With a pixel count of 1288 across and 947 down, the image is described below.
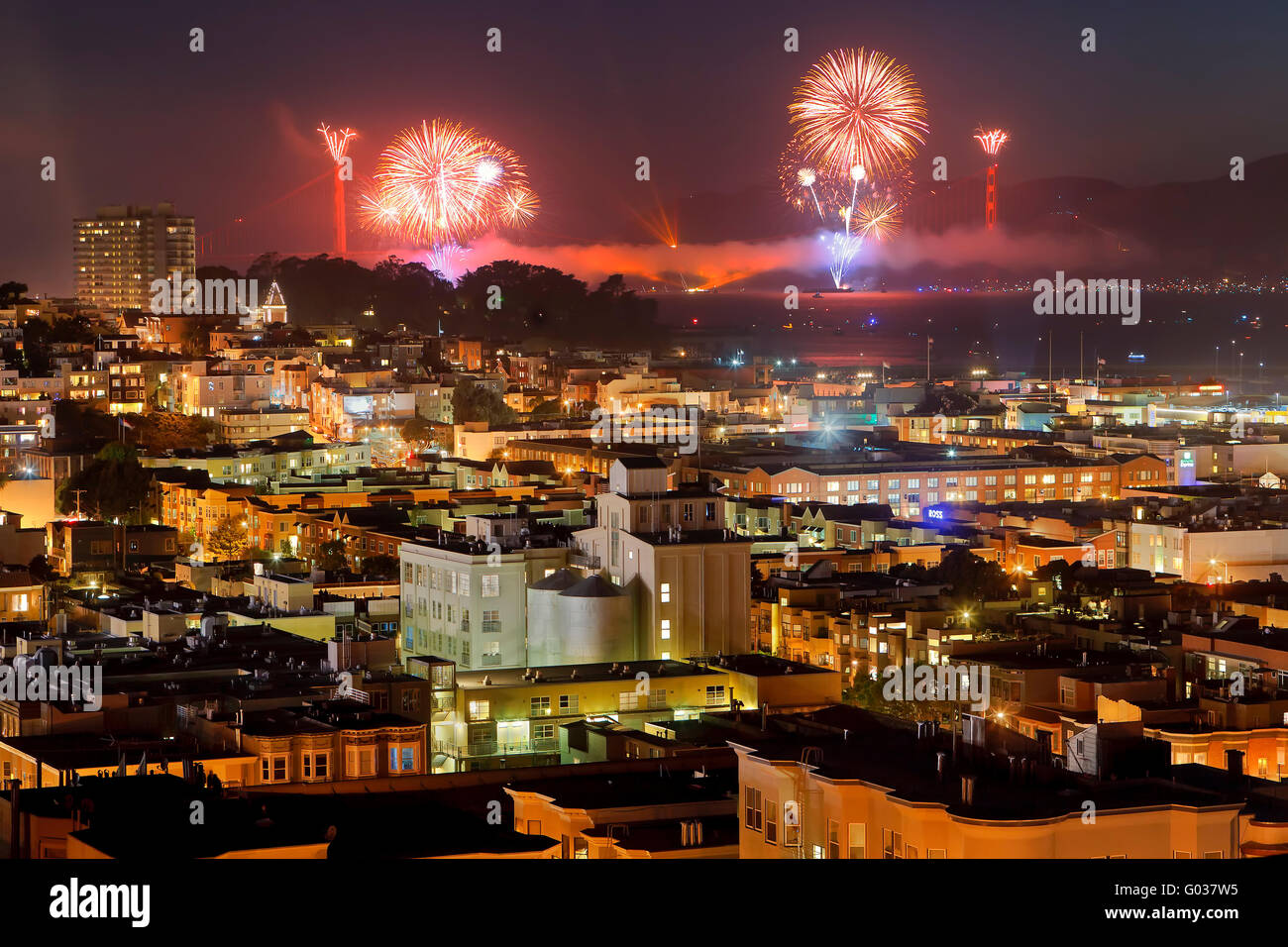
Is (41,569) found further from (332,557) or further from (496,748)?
(496,748)

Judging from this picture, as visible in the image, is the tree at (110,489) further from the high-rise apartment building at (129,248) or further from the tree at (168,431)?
the high-rise apartment building at (129,248)

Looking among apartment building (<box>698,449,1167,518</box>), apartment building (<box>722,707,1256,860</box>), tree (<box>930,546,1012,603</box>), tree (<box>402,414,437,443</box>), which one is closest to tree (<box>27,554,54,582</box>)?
tree (<box>930,546,1012,603</box>)

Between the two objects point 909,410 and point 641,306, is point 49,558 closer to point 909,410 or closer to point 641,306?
point 909,410

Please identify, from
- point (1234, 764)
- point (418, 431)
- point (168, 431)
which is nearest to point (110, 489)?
point (168, 431)

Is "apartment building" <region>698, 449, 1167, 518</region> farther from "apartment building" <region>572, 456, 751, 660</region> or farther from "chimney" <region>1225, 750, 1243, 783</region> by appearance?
"chimney" <region>1225, 750, 1243, 783</region>

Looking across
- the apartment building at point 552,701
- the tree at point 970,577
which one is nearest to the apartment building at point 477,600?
the apartment building at point 552,701

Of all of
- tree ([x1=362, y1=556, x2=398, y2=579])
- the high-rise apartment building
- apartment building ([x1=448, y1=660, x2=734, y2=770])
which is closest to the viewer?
apartment building ([x1=448, y1=660, x2=734, y2=770])
